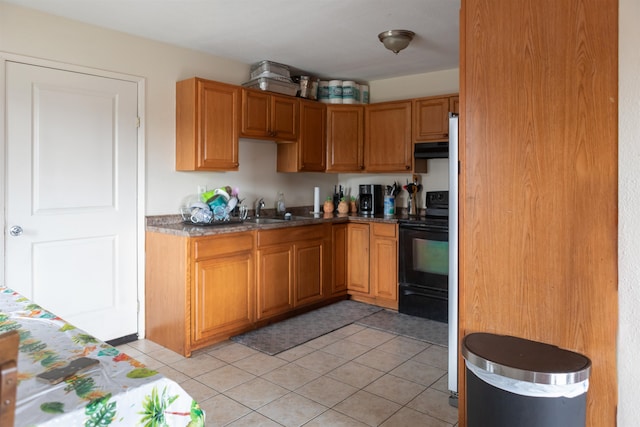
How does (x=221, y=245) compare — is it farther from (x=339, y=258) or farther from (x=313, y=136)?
(x=313, y=136)

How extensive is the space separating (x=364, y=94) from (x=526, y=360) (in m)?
3.88

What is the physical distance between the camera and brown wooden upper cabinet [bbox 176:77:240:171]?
11.4 feet

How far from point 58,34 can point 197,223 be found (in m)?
1.60

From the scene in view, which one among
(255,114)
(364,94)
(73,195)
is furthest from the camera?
(364,94)

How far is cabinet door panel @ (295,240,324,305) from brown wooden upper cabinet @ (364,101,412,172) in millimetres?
1107

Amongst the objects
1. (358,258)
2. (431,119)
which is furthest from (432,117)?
(358,258)

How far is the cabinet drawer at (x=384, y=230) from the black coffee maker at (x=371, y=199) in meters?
0.44

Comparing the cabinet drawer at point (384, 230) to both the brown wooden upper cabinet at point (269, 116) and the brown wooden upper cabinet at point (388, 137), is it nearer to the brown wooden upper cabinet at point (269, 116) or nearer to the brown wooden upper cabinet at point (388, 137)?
the brown wooden upper cabinet at point (388, 137)

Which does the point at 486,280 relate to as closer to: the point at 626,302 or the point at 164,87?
the point at 626,302

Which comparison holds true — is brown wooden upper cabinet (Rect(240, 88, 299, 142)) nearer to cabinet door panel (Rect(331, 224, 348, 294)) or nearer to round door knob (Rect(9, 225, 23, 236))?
cabinet door panel (Rect(331, 224, 348, 294))

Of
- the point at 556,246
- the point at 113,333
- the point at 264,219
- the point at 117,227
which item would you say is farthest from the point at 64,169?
the point at 556,246

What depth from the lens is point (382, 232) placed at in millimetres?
4301

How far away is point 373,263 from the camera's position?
4.39 metres

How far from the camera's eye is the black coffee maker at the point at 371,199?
4824mm
